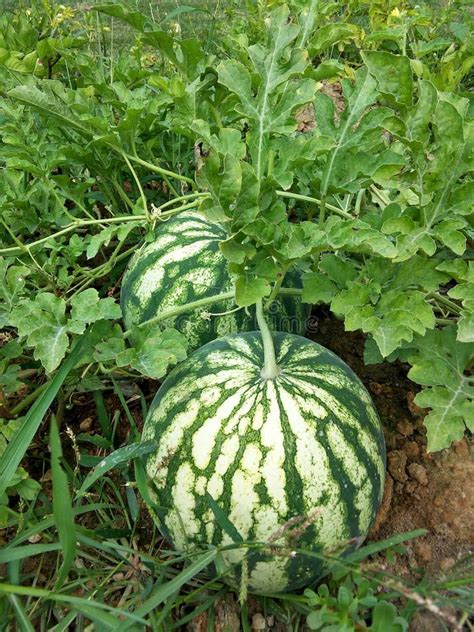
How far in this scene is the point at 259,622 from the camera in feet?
5.51

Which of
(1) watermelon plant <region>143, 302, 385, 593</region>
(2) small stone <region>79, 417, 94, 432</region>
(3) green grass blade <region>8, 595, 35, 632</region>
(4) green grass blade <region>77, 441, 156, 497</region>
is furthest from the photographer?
(2) small stone <region>79, 417, 94, 432</region>

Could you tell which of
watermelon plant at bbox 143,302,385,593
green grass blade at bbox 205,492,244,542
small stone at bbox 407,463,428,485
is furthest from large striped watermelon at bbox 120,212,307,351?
green grass blade at bbox 205,492,244,542

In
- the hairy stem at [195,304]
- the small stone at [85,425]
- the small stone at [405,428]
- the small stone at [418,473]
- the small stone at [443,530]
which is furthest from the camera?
the small stone at [85,425]

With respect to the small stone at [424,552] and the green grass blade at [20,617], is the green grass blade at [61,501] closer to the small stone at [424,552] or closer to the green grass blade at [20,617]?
the green grass blade at [20,617]

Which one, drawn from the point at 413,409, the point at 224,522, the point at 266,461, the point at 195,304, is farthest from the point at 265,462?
the point at 413,409

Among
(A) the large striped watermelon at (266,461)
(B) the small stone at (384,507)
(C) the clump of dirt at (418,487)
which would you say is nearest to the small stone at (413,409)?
(C) the clump of dirt at (418,487)

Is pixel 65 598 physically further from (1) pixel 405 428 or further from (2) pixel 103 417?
(1) pixel 405 428

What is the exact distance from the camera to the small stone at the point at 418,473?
1.95m

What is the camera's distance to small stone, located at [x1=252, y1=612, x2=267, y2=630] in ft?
5.50

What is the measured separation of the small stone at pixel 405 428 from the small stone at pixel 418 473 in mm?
129

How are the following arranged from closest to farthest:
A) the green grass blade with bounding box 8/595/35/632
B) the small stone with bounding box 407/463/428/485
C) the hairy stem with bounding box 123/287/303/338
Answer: the green grass blade with bounding box 8/595/35/632
the hairy stem with bounding box 123/287/303/338
the small stone with bounding box 407/463/428/485

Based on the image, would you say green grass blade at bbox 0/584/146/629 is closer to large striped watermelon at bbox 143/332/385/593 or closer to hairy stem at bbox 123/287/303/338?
large striped watermelon at bbox 143/332/385/593

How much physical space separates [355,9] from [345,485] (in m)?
3.04

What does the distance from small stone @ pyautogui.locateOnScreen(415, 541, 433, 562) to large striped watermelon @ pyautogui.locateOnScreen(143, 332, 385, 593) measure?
261mm
